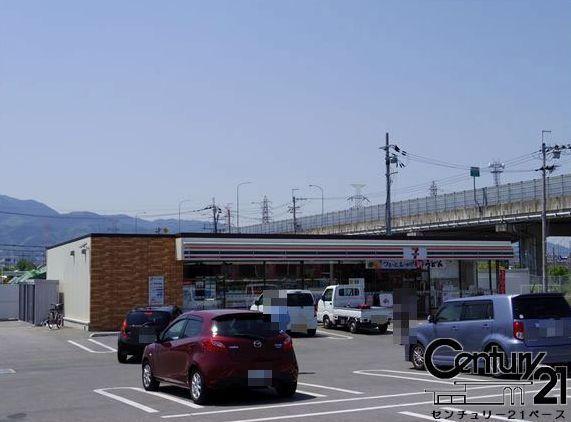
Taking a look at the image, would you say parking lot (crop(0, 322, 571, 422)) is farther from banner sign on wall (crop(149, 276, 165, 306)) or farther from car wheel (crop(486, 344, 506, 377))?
banner sign on wall (crop(149, 276, 165, 306))

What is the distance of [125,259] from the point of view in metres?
36.0

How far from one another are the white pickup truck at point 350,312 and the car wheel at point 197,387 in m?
19.0

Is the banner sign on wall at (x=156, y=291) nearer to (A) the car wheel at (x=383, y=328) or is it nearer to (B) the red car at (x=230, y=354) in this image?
(A) the car wheel at (x=383, y=328)

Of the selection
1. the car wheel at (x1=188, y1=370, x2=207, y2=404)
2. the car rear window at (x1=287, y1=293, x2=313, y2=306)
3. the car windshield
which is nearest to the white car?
the car rear window at (x1=287, y1=293, x2=313, y2=306)

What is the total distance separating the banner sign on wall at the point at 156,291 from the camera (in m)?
36.1

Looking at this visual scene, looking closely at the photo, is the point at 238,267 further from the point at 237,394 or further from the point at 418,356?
the point at 237,394

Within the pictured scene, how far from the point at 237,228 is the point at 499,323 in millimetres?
100969

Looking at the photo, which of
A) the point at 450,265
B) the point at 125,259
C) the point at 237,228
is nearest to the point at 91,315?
the point at 125,259

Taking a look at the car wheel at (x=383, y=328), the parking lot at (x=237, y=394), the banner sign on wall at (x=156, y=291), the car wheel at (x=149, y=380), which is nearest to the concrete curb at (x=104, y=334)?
the banner sign on wall at (x=156, y=291)

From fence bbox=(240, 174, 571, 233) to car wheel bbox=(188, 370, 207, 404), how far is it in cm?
4200

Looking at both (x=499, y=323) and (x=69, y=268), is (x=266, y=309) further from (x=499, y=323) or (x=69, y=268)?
A: (x=69, y=268)

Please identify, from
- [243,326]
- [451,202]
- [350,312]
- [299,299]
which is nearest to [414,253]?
[350,312]

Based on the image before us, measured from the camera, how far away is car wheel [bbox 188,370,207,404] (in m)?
12.6

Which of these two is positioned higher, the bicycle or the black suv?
the black suv
